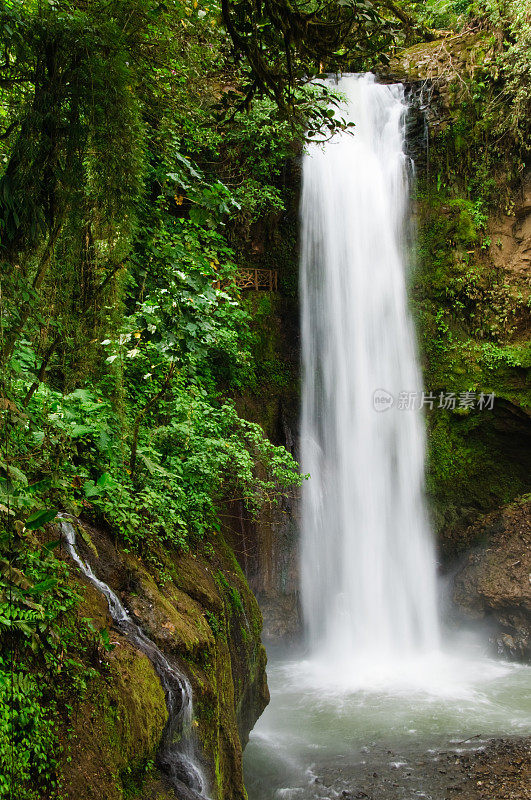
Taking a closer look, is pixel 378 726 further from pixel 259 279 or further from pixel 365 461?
pixel 259 279

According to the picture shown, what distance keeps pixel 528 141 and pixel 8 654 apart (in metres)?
11.6

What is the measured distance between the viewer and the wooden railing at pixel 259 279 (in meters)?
10.5

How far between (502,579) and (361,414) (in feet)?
12.1

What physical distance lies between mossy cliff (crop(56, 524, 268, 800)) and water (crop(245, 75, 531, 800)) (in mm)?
2335

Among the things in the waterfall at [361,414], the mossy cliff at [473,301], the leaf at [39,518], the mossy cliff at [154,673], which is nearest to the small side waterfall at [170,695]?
the mossy cliff at [154,673]

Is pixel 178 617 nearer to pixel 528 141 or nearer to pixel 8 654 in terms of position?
pixel 8 654

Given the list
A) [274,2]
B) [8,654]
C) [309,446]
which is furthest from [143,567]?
[309,446]

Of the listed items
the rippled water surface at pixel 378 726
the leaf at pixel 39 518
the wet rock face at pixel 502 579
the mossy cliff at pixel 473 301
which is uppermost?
the mossy cliff at pixel 473 301

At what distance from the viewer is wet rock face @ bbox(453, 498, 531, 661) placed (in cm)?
909

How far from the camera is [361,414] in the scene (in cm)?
1041

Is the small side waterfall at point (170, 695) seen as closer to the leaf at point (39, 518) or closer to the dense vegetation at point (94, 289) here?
the dense vegetation at point (94, 289)

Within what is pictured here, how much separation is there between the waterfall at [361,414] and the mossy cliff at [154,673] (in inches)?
149

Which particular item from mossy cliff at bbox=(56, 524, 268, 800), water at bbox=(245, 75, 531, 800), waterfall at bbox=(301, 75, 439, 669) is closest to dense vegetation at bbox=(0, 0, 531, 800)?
mossy cliff at bbox=(56, 524, 268, 800)

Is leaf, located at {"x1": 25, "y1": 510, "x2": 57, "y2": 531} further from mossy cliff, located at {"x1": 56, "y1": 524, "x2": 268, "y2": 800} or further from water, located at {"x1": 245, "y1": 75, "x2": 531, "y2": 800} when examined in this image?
water, located at {"x1": 245, "y1": 75, "x2": 531, "y2": 800}
